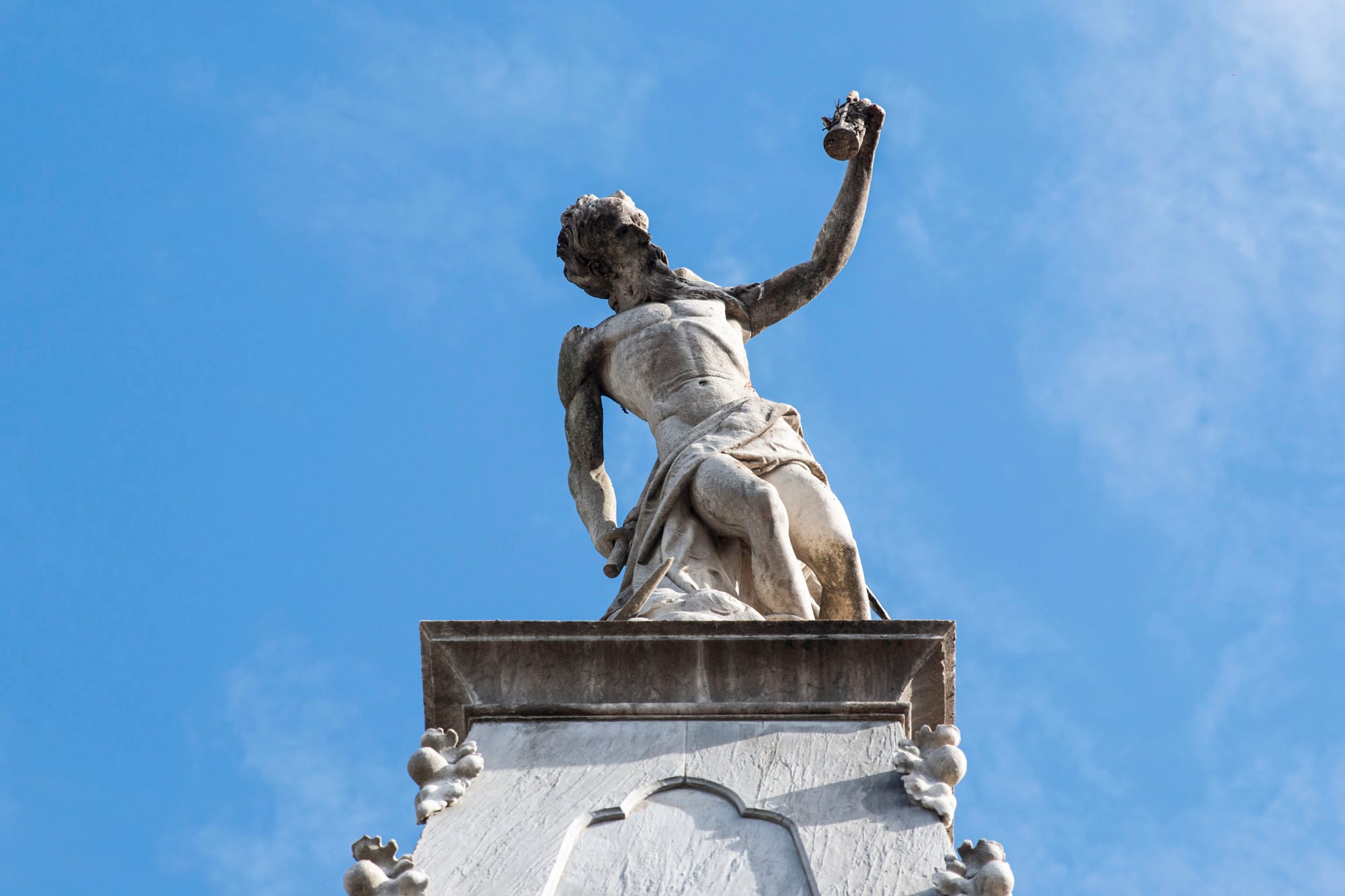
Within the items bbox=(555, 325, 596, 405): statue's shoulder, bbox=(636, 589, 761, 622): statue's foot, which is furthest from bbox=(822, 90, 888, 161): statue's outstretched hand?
bbox=(636, 589, 761, 622): statue's foot

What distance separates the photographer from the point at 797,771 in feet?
29.6

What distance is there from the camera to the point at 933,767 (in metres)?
8.85

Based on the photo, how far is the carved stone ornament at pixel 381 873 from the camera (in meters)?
8.17

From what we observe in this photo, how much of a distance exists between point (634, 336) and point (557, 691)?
3.77m

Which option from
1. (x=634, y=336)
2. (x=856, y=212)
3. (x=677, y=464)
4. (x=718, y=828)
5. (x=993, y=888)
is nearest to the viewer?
(x=993, y=888)

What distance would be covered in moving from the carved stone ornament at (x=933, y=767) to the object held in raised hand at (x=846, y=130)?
5.18 metres

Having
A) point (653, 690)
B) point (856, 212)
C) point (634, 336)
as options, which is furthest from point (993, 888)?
point (856, 212)

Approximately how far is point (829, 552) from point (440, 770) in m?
2.94

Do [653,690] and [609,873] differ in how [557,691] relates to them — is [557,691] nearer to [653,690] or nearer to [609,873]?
[653,690]

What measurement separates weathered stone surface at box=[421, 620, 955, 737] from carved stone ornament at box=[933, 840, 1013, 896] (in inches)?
51.8

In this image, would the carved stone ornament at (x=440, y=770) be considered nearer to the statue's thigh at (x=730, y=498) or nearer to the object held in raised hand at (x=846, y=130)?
the statue's thigh at (x=730, y=498)

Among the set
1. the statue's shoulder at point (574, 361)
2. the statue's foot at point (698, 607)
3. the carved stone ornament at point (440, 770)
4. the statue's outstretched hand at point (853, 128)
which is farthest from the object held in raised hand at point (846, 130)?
the carved stone ornament at point (440, 770)

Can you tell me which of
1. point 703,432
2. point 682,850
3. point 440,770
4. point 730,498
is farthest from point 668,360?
point 682,850

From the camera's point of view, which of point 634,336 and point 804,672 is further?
point 634,336
